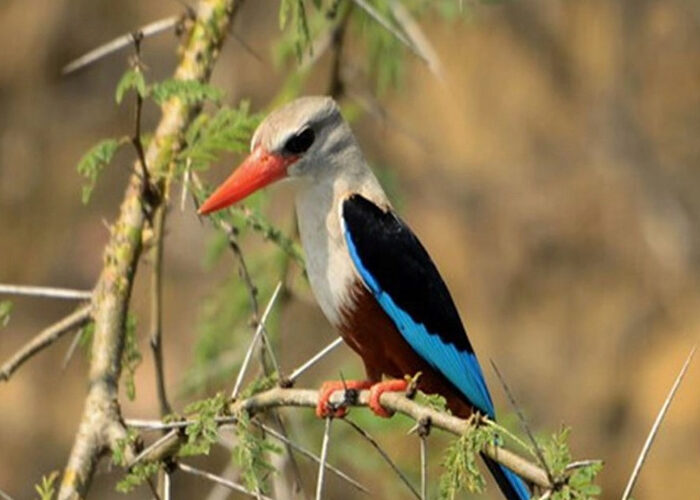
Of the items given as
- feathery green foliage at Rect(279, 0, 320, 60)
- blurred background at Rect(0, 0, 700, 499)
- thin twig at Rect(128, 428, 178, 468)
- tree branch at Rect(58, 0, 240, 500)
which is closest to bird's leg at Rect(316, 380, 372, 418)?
thin twig at Rect(128, 428, 178, 468)

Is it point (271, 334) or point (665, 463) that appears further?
point (665, 463)

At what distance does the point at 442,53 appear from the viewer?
7.86m

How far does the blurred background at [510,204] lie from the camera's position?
747 centimetres

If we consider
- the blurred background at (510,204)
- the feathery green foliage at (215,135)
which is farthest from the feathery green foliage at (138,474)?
the blurred background at (510,204)

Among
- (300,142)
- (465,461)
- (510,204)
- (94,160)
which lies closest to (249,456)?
(465,461)

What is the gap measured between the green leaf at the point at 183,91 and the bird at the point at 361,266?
0.63 feet

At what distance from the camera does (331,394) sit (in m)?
2.82

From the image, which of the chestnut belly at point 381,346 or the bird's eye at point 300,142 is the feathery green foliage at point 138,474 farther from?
the bird's eye at point 300,142

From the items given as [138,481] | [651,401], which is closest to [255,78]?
[651,401]

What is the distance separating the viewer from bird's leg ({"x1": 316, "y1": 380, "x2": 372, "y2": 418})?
259 centimetres

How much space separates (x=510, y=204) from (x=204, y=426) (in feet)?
17.5

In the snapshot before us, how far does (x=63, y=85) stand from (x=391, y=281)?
545 centimetres

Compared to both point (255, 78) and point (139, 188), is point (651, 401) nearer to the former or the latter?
point (255, 78)

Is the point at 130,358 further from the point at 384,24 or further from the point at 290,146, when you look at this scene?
the point at 384,24
